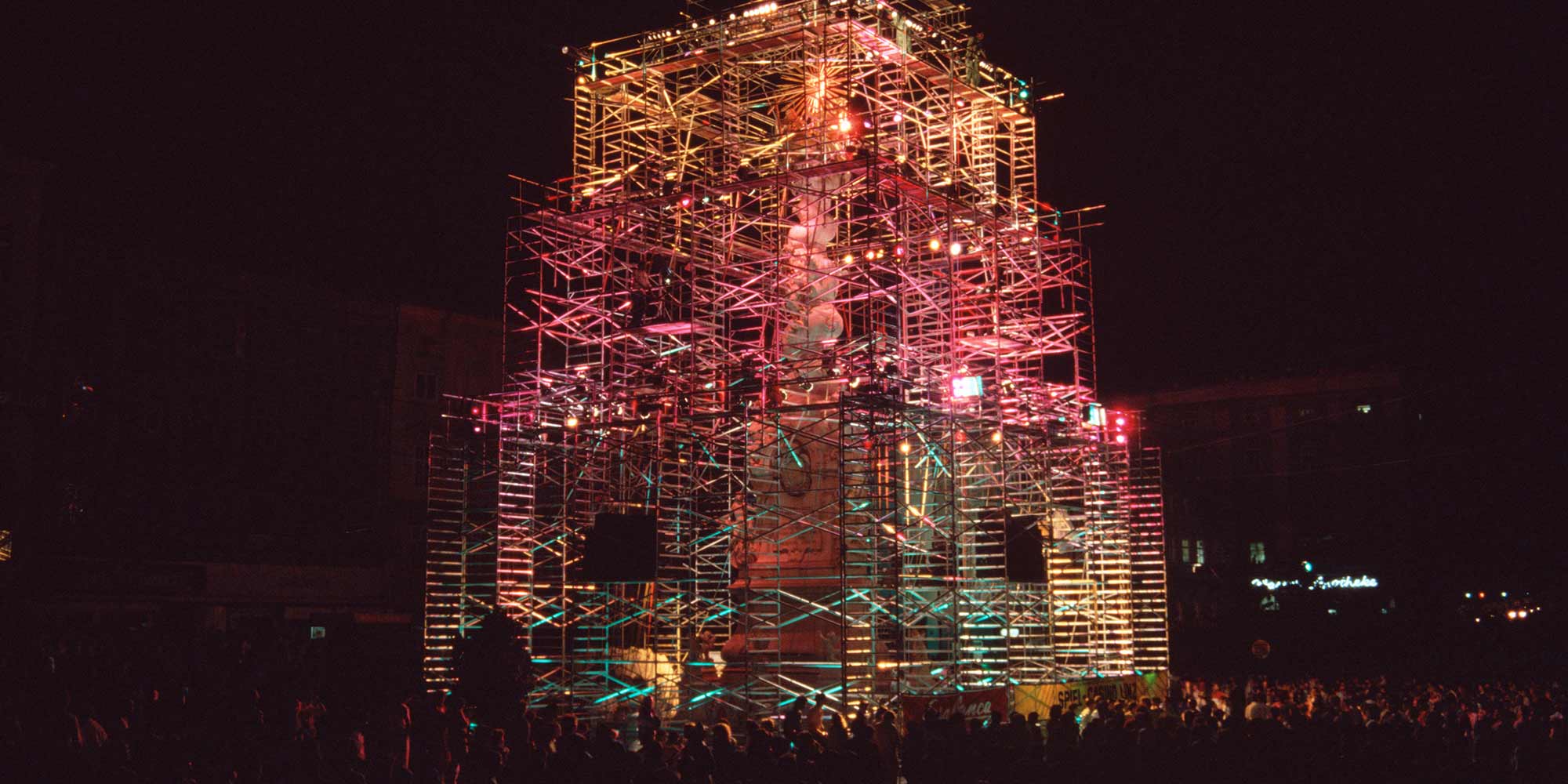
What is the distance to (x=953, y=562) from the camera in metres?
22.4

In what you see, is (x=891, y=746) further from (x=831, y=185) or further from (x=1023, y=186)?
(x=1023, y=186)

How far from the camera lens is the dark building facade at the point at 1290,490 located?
196 feet

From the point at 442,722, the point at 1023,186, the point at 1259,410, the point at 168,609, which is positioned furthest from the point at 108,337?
the point at 1259,410

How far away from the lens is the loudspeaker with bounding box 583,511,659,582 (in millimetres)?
21797

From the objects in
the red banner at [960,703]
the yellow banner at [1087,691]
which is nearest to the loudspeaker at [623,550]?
the red banner at [960,703]

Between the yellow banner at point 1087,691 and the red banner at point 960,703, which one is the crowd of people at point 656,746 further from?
the yellow banner at point 1087,691

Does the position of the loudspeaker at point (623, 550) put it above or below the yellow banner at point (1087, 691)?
above

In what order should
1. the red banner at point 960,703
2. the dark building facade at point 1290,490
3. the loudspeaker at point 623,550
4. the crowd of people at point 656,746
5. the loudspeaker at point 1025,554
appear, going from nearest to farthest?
the crowd of people at point 656,746 < the red banner at point 960,703 < the loudspeaker at point 623,550 < the loudspeaker at point 1025,554 < the dark building facade at point 1290,490

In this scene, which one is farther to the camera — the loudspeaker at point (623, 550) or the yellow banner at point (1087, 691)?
the yellow banner at point (1087, 691)

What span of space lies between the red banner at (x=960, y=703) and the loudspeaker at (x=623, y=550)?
14.4ft

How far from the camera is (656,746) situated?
40.8ft

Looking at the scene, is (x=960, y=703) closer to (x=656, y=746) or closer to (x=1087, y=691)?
(x=1087, y=691)

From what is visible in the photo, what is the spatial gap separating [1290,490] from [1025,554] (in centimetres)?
4458

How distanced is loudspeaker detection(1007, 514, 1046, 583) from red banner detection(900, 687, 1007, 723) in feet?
5.84
